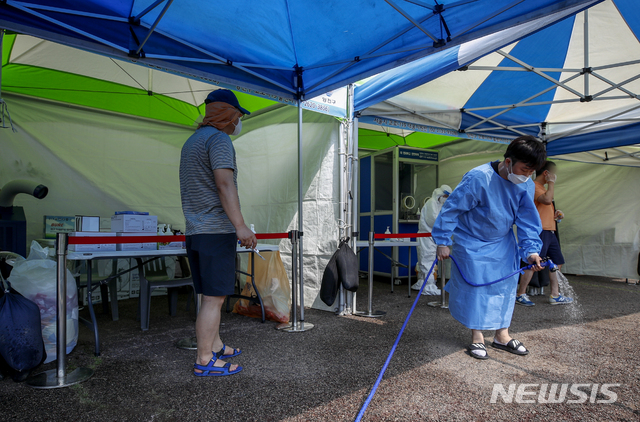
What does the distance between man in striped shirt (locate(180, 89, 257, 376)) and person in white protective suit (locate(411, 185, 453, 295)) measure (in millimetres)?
3904

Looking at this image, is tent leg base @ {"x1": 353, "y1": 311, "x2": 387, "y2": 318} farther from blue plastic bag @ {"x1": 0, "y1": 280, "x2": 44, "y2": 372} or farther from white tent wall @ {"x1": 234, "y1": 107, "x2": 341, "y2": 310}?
blue plastic bag @ {"x1": 0, "y1": 280, "x2": 44, "y2": 372}

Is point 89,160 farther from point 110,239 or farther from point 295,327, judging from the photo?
point 295,327

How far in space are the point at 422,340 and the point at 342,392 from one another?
1.32m

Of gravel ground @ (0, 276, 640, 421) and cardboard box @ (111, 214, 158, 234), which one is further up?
cardboard box @ (111, 214, 158, 234)

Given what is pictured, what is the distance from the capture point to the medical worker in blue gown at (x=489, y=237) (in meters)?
2.82

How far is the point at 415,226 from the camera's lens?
6945mm

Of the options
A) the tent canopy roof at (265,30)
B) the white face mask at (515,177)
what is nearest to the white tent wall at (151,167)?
the tent canopy roof at (265,30)

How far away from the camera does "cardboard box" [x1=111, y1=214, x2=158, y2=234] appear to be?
150 inches

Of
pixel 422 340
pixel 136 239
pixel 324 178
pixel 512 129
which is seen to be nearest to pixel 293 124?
pixel 324 178

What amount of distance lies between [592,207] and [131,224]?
25.5 feet

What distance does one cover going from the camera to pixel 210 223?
2.40m

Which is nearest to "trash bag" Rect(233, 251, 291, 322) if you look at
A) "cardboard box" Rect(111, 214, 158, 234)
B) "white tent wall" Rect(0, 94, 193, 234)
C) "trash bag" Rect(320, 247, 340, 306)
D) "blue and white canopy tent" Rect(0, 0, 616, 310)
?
"trash bag" Rect(320, 247, 340, 306)

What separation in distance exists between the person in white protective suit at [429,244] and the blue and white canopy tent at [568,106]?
3.29ft

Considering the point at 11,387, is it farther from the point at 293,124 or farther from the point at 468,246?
the point at 293,124
